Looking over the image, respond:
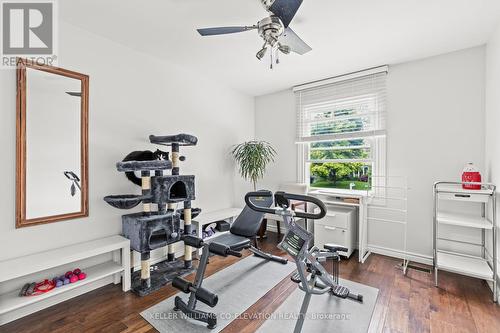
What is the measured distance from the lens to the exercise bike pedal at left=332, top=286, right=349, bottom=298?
2.15 meters

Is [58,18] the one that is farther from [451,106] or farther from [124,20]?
[451,106]

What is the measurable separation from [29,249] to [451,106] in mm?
4699

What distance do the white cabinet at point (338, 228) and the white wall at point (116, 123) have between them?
1674mm

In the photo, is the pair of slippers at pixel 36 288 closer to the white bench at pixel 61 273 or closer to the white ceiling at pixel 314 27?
the white bench at pixel 61 273

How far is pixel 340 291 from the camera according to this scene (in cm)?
217

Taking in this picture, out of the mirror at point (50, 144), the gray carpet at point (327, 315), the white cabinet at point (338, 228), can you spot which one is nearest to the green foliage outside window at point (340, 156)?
the white cabinet at point (338, 228)

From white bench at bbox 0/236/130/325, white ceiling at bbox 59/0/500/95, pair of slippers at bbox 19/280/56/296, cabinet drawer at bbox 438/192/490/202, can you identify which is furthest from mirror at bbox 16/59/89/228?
cabinet drawer at bbox 438/192/490/202

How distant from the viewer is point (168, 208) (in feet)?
9.29

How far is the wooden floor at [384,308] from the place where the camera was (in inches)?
70.8

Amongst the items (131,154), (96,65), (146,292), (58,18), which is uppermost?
(58,18)

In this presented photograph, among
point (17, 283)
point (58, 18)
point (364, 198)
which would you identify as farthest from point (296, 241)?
point (58, 18)

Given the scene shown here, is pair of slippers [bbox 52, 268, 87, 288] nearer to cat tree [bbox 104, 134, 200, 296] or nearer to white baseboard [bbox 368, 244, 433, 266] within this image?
cat tree [bbox 104, 134, 200, 296]

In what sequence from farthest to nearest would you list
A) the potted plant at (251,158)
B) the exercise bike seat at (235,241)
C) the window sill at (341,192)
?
the potted plant at (251,158), the window sill at (341,192), the exercise bike seat at (235,241)

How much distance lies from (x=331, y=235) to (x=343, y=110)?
1.92 meters
